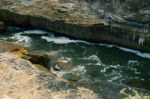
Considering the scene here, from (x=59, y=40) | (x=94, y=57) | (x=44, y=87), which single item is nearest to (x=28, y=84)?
(x=44, y=87)

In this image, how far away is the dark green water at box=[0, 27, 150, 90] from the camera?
1252 centimetres

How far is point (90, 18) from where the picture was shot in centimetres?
1566

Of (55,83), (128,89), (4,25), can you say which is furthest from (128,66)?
Result: (4,25)

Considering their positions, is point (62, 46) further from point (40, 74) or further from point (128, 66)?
point (40, 74)

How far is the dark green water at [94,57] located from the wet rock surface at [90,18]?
374 millimetres

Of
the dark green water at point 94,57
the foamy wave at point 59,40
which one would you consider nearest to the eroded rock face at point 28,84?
the dark green water at point 94,57

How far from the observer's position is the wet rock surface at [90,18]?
1444 cm

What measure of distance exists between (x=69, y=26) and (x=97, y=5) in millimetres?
1615

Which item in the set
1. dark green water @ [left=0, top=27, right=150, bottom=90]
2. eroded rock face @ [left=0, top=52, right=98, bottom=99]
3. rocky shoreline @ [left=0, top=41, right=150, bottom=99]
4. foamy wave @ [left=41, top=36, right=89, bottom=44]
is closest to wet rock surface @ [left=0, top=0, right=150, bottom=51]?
foamy wave @ [left=41, top=36, right=89, bottom=44]

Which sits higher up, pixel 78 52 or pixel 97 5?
pixel 97 5

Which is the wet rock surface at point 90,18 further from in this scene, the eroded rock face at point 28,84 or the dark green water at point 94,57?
the eroded rock face at point 28,84

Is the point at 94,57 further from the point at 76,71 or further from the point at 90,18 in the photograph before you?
the point at 90,18

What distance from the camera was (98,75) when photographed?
1258cm

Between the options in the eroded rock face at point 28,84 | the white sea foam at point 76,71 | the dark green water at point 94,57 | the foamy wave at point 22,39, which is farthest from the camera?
the foamy wave at point 22,39
